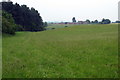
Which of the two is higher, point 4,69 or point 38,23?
point 38,23

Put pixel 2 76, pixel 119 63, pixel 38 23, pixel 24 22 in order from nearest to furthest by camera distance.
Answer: pixel 2 76 → pixel 119 63 → pixel 24 22 → pixel 38 23

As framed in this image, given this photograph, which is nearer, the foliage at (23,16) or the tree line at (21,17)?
the tree line at (21,17)

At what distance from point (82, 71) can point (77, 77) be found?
104 cm

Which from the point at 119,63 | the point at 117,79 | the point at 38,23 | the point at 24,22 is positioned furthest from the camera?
the point at 38,23

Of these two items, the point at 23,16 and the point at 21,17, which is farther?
the point at 23,16

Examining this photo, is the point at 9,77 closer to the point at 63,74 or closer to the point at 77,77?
the point at 63,74

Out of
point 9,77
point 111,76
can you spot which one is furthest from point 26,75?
point 111,76

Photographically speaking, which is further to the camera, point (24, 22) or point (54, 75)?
point (24, 22)

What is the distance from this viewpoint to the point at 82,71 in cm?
836

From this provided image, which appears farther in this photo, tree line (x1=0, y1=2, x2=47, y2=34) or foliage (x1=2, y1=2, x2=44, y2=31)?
foliage (x1=2, y1=2, x2=44, y2=31)

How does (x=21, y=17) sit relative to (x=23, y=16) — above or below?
below

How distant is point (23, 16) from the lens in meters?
82.4

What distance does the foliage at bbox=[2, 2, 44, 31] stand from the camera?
2918 inches

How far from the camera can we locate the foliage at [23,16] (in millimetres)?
74125
